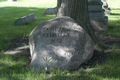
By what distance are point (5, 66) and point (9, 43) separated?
199cm

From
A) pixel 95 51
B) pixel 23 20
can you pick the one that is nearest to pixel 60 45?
pixel 95 51

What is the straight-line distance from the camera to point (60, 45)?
14.1 ft

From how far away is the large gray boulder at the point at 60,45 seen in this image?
405 centimetres

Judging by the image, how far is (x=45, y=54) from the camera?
13.6ft

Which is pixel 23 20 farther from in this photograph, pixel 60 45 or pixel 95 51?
pixel 60 45

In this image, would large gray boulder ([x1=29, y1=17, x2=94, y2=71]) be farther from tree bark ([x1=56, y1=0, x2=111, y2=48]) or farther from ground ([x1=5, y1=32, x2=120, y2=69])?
tree bark ([x1=56, y1=0, x2=111, y2=48])

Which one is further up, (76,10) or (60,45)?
(76,10)

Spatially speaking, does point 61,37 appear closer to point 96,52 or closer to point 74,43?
point 74,43

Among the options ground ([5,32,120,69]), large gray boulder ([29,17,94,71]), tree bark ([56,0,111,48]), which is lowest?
ground ([5,32,120,69])

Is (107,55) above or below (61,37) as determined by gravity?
below

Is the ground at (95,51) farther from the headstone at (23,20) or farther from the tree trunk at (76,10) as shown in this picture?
the headstone at (23,20)

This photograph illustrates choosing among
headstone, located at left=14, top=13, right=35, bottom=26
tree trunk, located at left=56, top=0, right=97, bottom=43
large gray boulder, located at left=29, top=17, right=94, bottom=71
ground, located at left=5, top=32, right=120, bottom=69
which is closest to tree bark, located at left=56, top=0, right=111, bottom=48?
tree trunk, located at left=56, top=0, right=97, bottom=43

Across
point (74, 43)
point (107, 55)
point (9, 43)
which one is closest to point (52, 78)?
point (74, 43)

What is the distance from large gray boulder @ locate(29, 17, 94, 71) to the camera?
159 inches
